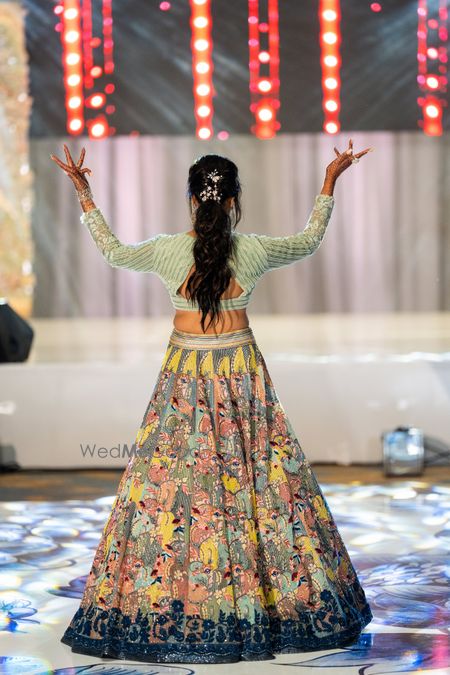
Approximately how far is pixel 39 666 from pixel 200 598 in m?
0.42

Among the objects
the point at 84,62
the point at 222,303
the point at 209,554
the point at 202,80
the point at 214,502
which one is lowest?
the point at 209,554

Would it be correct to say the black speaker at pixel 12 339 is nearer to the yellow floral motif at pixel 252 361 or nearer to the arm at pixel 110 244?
the arm at pixel 110 244

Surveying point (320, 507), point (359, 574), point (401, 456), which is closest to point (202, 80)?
point (401, 456)

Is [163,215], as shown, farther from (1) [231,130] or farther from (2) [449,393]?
(2) [449,393]

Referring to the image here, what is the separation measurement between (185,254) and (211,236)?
8cm

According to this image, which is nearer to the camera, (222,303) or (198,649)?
(198,649)

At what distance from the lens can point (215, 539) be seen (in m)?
2.92

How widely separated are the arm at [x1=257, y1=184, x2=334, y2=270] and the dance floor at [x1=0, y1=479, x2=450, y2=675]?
0.95 m

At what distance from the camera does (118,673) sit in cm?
283

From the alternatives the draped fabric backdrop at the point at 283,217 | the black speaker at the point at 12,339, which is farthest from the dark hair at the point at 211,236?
the draped fabric backdrop at the point at 283,217

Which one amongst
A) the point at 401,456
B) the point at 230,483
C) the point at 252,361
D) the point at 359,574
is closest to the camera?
the point at 230,483

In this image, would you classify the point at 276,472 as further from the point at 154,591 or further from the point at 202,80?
the point at 202,80

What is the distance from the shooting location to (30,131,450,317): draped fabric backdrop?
771 cm

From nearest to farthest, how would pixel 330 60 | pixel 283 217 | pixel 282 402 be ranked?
1. pixel 282 402
2. pixel 330 60
3. pixel 283 217
